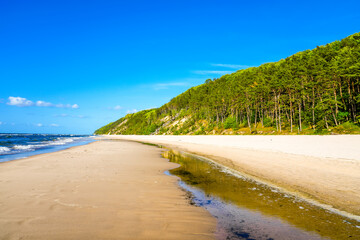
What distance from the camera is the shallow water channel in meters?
4.05

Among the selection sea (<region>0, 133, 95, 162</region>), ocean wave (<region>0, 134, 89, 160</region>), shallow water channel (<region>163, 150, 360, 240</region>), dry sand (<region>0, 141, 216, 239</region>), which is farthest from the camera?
ocean wave (<region>0, 134, 89, 160</region>)

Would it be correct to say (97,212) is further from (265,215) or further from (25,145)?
(25,145)

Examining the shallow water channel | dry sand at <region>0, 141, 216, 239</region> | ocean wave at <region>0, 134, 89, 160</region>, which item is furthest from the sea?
the shallow water channel

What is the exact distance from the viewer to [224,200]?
6.24 m

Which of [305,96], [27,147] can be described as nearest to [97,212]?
[27,147]

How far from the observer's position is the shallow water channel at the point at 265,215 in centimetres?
405

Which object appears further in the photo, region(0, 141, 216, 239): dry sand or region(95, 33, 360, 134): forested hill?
region(95, 33, 360, 134): forested hill

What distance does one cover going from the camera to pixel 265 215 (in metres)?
5.04

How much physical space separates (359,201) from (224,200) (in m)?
3.86

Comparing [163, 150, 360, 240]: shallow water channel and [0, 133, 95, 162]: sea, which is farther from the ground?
[0, 133, 95, 162]: sea

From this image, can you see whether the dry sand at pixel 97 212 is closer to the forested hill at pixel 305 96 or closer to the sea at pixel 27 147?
the sea at pixel 27 147

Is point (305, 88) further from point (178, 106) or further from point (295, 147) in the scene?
point (178, 106)

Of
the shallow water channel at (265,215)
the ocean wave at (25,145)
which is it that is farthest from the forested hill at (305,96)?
the ocean wave at (25,145)

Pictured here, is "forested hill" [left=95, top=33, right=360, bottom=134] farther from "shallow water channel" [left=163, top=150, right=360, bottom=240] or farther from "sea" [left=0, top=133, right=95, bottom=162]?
"sea" [left=0, top=133, right=95, bottom=162]
